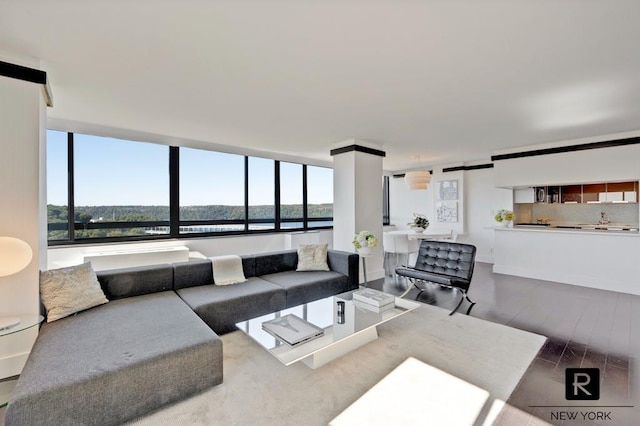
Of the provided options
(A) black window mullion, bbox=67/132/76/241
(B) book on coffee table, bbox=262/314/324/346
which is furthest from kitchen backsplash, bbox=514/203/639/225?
(A) black window mullion, bbox=67/132/76/241

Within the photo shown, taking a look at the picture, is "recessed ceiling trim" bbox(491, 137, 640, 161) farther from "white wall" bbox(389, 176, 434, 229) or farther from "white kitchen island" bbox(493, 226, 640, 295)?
"white wall" bbox(389, 176, 434, 229)

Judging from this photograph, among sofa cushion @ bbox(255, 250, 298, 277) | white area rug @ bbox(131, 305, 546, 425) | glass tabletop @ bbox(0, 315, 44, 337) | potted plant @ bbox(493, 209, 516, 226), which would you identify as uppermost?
potted plant @ bbox(493, 209, 516, 226)

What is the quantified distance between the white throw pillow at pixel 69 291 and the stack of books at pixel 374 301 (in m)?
2.54

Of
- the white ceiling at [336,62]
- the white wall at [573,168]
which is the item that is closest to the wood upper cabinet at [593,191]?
the white wall at [573,168]

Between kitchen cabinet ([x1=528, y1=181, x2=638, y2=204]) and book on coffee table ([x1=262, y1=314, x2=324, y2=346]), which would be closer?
book on coffee table ([x1=262, y1=314, x2=324, y2=346])

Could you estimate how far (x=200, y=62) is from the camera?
249 centimetres

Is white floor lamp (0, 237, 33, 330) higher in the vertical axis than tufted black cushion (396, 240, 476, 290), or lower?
higher

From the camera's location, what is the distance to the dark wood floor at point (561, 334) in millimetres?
1911

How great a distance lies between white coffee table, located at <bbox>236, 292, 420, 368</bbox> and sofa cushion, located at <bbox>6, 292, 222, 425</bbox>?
408 mm

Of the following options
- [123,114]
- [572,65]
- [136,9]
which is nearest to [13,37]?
[136,9]

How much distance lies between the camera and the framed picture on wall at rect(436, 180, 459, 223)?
758 cm

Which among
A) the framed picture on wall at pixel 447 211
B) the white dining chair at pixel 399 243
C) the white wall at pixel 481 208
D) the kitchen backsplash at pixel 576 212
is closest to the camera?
the kitchen backsplash at pixel 576 212

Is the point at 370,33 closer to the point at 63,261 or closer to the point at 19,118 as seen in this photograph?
the point at 19,118

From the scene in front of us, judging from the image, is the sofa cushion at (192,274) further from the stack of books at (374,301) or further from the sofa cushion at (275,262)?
the stack of books at (374,301)
